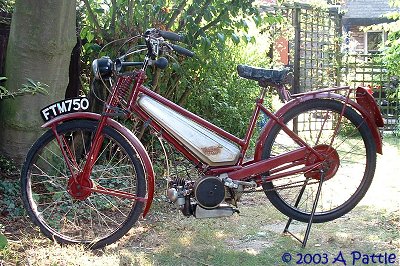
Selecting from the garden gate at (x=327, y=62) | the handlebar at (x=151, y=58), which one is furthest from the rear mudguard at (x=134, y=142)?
the garden gate at (x=327, y=62)

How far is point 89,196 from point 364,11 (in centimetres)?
1875

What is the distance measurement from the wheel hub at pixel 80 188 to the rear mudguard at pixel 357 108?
1.16 meters

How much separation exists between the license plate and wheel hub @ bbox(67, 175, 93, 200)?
1.47 ft

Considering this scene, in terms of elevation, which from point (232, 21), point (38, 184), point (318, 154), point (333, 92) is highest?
point (232, 21)

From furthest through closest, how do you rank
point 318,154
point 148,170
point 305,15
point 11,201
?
1. point 305,15
2. point 11,201
3. point 318,154
4. point 148,170

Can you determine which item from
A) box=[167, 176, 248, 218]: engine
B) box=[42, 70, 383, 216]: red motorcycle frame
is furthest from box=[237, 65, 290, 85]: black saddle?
box=[167, 176, 248, 218]: engine

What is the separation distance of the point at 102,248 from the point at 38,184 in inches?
43.5

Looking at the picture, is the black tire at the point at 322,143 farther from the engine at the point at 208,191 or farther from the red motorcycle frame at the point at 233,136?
the engine at the point at 208,191

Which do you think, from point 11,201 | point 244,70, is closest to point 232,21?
point 244,70

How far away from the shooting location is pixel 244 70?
373 centimetres

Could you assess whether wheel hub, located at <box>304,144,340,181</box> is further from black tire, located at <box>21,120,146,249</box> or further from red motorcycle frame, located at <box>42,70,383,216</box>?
black tire, located at <box>21,120,146,249</box>

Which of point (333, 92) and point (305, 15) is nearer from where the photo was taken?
point (333, 92)

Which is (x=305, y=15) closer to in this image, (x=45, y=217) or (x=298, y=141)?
(x=298, y=141)

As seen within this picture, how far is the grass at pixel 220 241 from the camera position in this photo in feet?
11.5
